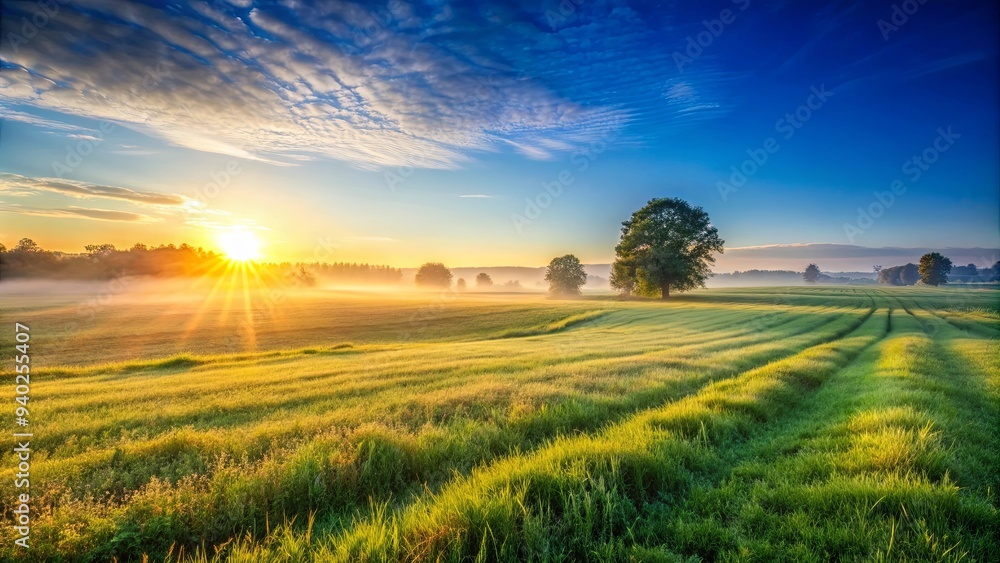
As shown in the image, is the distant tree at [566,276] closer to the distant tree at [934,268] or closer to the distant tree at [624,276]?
the distant tree at [624,276]

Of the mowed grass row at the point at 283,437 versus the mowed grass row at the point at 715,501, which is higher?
the mowed grass row at the point at 715,501

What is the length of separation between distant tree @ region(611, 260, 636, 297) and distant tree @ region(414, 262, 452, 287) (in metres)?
84.8

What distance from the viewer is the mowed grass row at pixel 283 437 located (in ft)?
13.5

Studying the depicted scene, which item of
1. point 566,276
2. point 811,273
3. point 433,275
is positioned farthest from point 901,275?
point 433,275

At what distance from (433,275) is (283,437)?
14390cm

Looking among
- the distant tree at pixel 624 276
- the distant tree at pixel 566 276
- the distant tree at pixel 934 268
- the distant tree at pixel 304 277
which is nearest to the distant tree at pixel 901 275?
A: the distant tree at pixel 934 268

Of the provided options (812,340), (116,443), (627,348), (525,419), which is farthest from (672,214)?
(116,443)

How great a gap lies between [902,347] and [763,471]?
19509 mm

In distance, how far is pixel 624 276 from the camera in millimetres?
67812

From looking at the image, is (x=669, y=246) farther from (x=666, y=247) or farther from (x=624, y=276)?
(x=624, y=276)

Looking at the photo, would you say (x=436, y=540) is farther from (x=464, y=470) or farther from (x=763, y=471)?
(x=763, y=471)

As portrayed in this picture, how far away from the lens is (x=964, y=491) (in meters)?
4.10

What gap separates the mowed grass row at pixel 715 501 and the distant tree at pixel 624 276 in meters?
60.8

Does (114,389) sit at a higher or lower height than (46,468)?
lower
